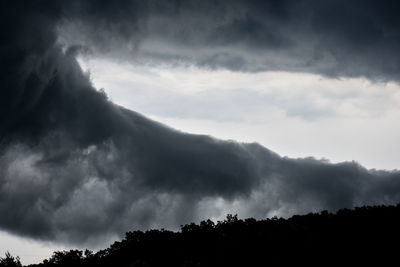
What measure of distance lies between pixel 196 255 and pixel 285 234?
21.8 meters

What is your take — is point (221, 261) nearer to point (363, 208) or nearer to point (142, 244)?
point (363, 208)

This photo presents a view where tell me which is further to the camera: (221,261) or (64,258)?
(64,258)

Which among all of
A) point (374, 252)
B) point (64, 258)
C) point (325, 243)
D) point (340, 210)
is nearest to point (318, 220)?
point (340, 210)

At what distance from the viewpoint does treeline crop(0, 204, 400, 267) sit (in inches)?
2507

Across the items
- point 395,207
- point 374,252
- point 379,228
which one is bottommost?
point 374,252

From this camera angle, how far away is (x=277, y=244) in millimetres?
75438

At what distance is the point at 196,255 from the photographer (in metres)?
92.2

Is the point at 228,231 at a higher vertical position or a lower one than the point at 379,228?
higher

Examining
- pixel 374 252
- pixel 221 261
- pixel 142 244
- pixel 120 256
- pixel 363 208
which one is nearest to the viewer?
pixel 374 252

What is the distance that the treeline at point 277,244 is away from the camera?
209 feet

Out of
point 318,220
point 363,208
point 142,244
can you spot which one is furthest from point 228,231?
point 363,208

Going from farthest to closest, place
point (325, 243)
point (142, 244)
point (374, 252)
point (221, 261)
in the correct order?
1. point (142, 244)
2. point (221, 261)
3. point (325, 243)
4. point (374, 252)

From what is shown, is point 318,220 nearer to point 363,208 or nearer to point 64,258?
point 363,208

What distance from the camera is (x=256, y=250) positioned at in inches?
3056
